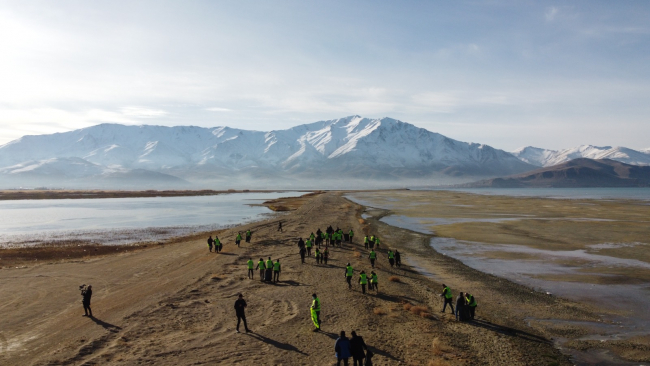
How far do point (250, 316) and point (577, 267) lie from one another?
28625mm

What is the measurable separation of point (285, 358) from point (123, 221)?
7011 centimetres

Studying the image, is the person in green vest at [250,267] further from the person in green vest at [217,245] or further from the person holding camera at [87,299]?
the person holding camera at [87,299]

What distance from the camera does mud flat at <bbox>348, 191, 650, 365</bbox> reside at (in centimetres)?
1792

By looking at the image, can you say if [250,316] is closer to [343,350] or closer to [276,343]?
[276,343]

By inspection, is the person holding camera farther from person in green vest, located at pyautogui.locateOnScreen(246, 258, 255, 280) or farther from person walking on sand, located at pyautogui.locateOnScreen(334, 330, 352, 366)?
person walking on sand, located at pyautogui.locateOnScreen(334, 330, 352, 366)

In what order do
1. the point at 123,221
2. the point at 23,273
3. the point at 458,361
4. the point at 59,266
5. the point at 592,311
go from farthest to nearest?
the point at 123,221, the point at 59,266, the point at 23,273, the point at 592,311, the point at 458,361

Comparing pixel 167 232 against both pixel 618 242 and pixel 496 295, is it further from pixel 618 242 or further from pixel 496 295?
pixel 618 242

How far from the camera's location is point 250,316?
19.9 meters

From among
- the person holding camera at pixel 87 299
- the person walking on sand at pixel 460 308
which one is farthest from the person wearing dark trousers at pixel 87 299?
the person walking on sand at pixel 460 308

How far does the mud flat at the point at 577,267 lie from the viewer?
58.8ft

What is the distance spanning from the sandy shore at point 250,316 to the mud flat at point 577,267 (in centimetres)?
116

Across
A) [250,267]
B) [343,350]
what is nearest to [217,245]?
[250,267]

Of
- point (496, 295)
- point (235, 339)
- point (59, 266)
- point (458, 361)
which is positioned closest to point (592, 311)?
point (496, 295)

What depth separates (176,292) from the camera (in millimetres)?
23859
